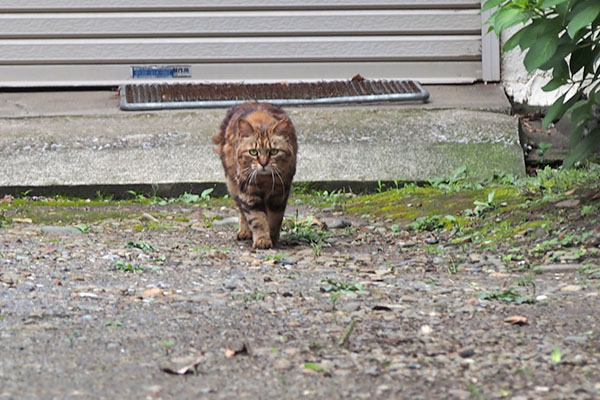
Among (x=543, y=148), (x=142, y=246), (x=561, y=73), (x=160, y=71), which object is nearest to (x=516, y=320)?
(x=561, y=73)

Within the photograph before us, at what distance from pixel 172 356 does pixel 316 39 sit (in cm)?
701

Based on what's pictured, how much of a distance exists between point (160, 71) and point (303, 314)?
6445 mm

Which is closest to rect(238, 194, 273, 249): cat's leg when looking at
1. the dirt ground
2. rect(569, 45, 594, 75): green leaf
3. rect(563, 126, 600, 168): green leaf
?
the dirt ground

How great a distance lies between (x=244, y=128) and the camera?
5.74m

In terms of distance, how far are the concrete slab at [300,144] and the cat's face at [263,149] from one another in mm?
2080

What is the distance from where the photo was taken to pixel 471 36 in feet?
32.3

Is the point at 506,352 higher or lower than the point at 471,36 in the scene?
lower

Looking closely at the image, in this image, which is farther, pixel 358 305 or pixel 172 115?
pixel 172 115

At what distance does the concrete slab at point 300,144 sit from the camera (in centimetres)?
793

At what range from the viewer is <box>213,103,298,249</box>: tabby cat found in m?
5.73

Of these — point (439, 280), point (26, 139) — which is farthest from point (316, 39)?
point (439, 280)

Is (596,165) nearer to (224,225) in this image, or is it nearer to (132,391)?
(224,225)

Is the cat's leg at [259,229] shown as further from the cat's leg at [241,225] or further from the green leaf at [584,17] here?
the green leaf at [584,17]

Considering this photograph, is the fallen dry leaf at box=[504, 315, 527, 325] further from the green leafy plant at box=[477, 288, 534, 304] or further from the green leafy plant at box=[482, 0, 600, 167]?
the green leafy plant at box=[482, 0, 600, 167]
